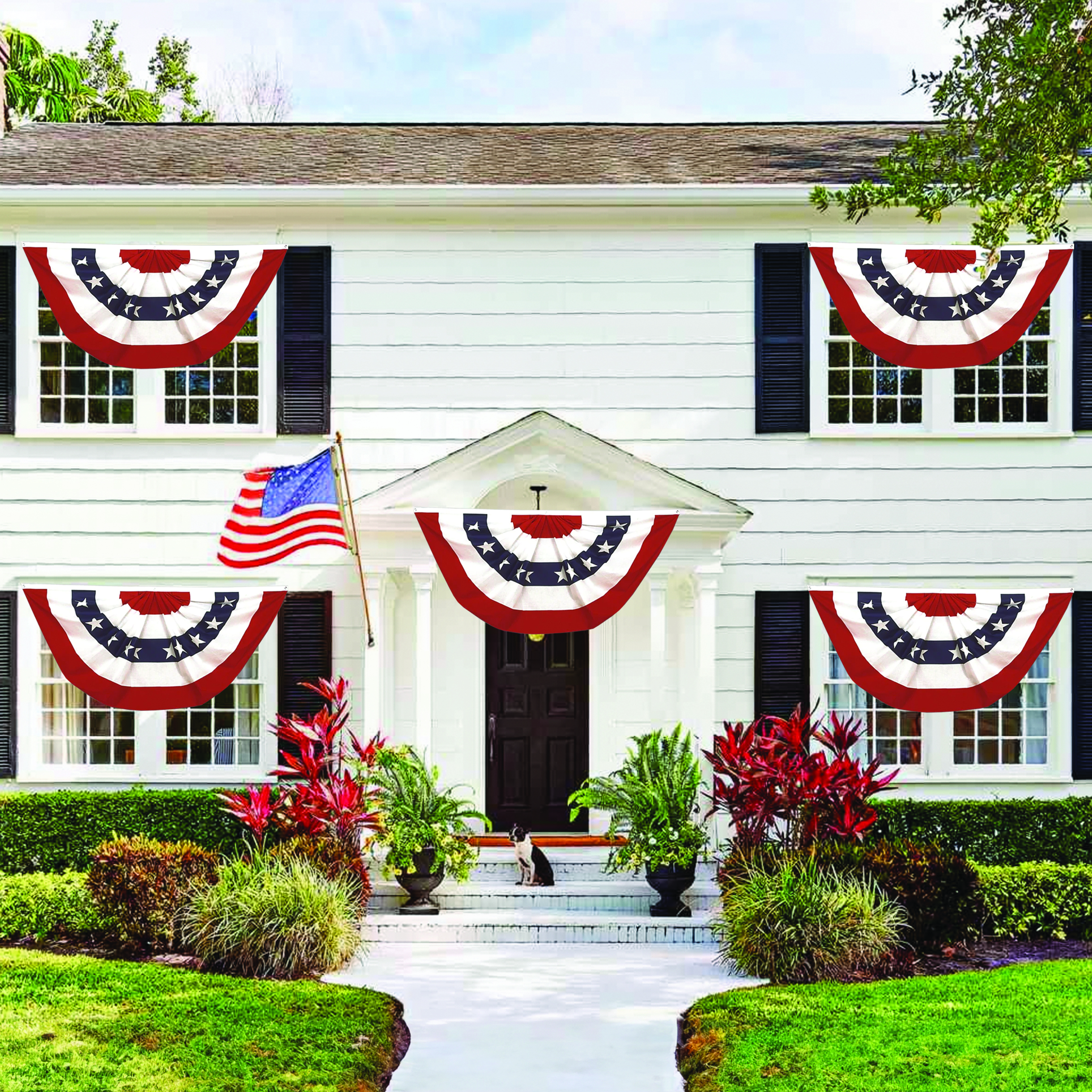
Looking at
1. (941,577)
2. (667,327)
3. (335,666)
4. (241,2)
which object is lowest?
(335,666)

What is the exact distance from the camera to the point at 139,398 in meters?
13.4

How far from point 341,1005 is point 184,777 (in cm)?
486

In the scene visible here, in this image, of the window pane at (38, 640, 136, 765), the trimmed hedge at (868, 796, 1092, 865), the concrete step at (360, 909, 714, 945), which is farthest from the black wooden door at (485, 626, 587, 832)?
the window pane at (38, 640, 136, 765)

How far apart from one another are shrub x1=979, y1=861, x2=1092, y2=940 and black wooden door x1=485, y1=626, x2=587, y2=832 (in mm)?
3913

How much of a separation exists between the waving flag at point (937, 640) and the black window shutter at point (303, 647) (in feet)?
14.5

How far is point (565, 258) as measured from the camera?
13.4 m

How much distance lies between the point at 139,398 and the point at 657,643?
5.28 metres

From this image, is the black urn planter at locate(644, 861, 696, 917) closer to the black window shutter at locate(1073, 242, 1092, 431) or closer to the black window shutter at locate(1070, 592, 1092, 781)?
the black window shutter at locate(1070, 592, 1092, 781)

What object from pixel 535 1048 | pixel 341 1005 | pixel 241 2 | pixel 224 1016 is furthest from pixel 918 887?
pixel 241 2

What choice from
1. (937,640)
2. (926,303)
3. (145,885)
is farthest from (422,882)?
(926,303)

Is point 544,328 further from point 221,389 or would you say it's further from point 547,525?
point 221,389

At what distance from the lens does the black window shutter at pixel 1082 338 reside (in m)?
13.4

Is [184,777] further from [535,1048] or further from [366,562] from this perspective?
[535,1048]

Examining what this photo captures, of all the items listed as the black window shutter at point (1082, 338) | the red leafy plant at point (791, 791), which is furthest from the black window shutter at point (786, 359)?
the red leafy plant at point (791, 791)
